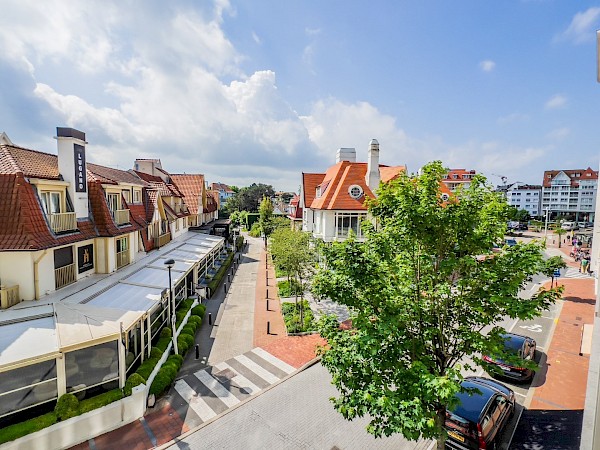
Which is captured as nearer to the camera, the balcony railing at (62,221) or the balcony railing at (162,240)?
the balcony railing at (62,221)

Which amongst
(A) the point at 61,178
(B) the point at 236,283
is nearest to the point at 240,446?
(A) the point at 61,178

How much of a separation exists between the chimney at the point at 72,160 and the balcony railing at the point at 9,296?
475 centimetres

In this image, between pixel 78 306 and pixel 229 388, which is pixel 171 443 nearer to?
pixel 229 388

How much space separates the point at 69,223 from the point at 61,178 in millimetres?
2455

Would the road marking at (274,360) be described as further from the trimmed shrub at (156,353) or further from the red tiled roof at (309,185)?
the red tiled roof at (309,185)

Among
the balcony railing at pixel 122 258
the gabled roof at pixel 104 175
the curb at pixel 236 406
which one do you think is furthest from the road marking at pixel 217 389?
the gabled roof at pixel 104 175

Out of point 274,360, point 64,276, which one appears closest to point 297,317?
point 274,360

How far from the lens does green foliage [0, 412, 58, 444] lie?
9117mm

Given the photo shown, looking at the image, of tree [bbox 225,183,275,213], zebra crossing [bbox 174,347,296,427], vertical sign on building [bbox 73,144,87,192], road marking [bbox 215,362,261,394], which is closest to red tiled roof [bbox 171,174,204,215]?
vertical sign on building [bbox 73,144,87,192]

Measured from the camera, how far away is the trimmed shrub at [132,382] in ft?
37.8

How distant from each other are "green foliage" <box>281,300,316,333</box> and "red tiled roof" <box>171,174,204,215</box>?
22778 mm

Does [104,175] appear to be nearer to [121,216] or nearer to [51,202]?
[121,216]

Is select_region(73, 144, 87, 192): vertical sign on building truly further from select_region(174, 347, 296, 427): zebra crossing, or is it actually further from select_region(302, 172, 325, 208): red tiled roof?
Result: select_region(302, 172, 325, 208): red tiled roof

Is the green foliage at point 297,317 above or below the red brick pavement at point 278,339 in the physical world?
above
